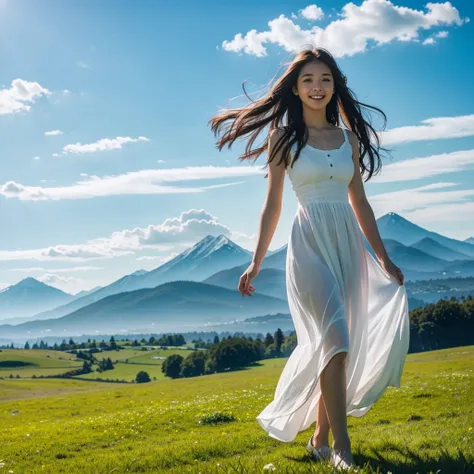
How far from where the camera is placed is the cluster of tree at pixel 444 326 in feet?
291

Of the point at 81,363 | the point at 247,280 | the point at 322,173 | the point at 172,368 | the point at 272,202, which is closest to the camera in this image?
the point at 247,280

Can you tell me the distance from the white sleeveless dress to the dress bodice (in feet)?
0.03

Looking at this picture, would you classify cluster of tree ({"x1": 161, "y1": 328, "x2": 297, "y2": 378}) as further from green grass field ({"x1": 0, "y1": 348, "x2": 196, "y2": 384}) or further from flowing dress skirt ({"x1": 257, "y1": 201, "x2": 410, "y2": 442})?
flowing dress skirt ({"x1": 257, "y1": 201, "x2": 410, "y2": 442})

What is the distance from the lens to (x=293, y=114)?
22.2 ft

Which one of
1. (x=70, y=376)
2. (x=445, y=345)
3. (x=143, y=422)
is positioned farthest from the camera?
(x=70, y=376)

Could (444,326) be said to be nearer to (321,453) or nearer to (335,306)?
(321,453)

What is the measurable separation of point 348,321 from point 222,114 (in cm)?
287

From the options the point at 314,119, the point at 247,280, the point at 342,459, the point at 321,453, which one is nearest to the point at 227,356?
the point at 321,453

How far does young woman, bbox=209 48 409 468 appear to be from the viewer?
19.5ft

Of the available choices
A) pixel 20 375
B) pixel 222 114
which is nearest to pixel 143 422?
pixel 222 114

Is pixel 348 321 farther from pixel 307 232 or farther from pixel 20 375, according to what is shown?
pixel 20 375

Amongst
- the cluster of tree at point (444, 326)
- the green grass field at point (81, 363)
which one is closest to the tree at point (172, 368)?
the green grass field at point (81, 363)

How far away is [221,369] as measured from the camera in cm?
10788

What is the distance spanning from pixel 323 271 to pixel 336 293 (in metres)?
0.25
